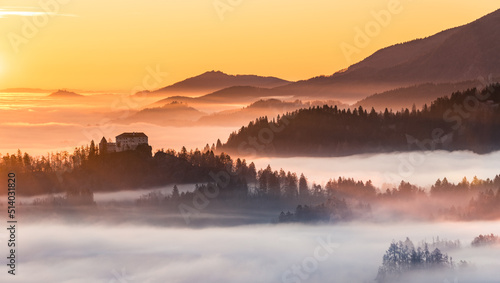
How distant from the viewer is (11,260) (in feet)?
488

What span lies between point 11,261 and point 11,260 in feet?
2.53

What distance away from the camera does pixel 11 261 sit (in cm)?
14812
